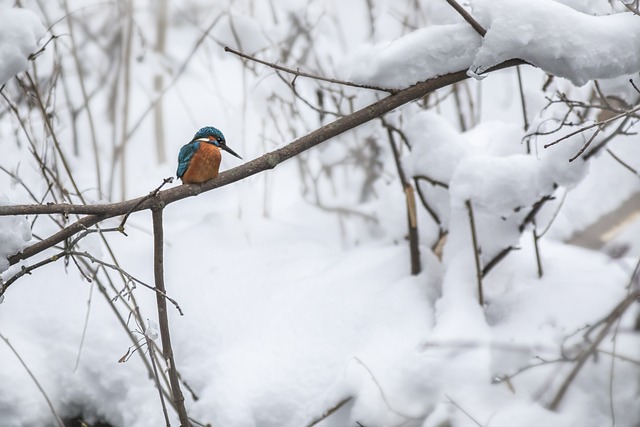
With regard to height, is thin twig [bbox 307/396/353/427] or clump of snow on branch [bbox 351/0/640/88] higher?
clump of snow on branch [bbox 351/0/640/88]

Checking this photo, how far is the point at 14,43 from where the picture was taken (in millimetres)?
1148

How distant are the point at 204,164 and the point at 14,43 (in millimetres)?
450

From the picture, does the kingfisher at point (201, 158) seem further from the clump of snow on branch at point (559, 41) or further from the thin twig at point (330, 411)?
the thin twig at point (330, 411)

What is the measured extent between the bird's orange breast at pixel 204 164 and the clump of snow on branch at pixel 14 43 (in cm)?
40

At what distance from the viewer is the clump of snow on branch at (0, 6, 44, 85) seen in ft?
3.74

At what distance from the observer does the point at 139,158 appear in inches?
128

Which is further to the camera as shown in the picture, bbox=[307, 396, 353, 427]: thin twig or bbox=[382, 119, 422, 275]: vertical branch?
bbox=[382, 119, 422, 275]: vertical branch

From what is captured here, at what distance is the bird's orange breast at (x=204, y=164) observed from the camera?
112 centimetres

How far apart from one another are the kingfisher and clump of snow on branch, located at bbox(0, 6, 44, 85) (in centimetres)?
37

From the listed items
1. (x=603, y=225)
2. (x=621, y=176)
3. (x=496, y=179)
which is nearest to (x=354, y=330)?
(x=496, y=179)

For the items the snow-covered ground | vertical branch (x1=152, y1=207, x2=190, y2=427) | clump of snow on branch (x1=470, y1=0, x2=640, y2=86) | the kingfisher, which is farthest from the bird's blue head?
clump of snow on branch (x1=470, y1=0, x2=640, y2=86)

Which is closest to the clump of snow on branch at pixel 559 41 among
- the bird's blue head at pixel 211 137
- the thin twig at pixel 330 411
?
the bird's blue head at pixel 211 137

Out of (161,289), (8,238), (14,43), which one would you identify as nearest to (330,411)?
(161,289)

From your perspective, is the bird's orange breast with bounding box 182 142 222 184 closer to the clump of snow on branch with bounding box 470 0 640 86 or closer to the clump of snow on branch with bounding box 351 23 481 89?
the clump of snow on branch with bounding box 351 23 481 89
